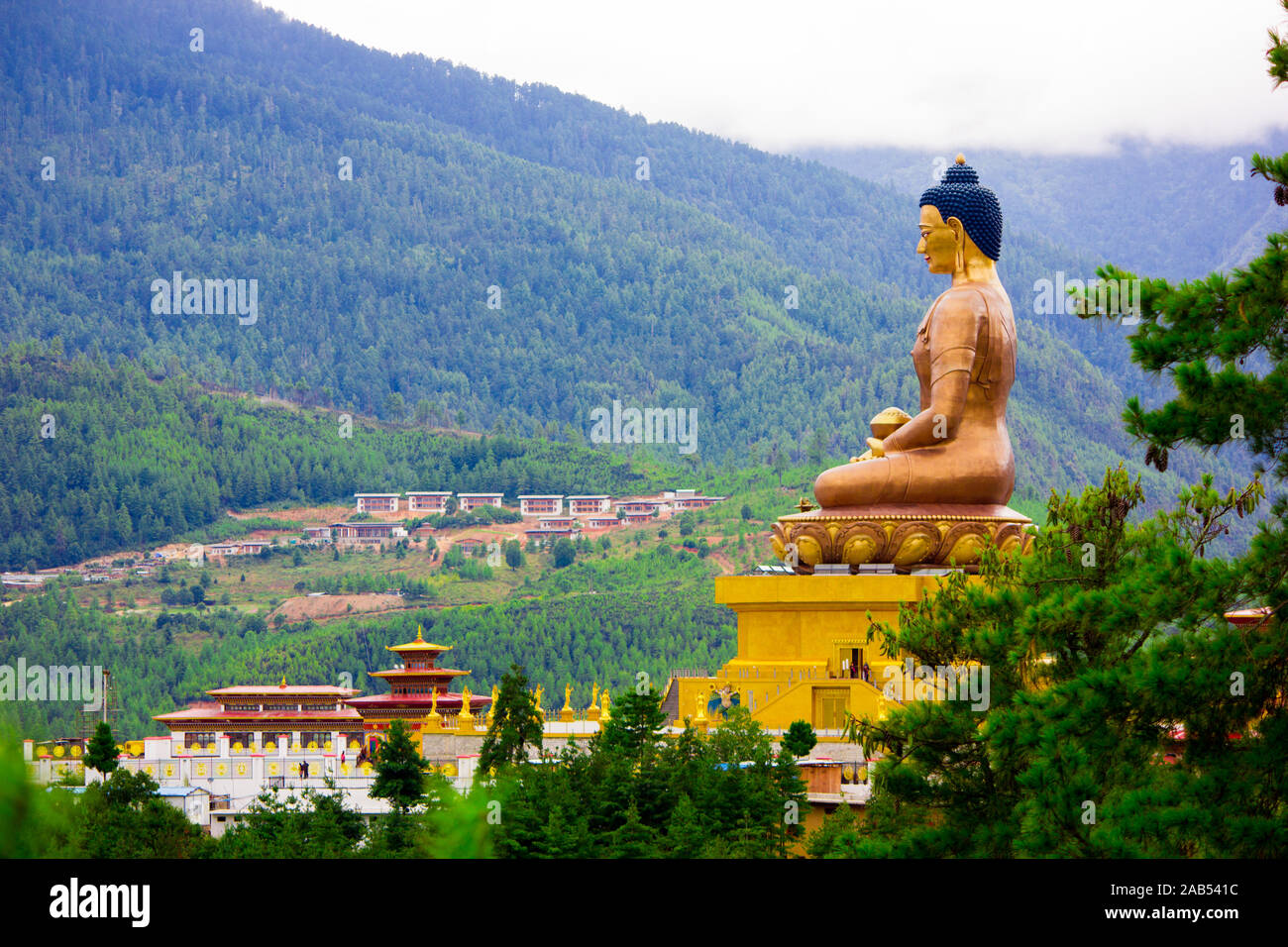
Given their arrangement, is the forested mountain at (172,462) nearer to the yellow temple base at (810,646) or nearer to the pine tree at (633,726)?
the yellow temple base at (810,646)

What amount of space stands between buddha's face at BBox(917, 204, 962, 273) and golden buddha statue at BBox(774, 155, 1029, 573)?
0.02 m

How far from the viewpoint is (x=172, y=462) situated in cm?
11781

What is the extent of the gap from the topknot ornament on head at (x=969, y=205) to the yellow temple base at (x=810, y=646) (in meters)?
4.01

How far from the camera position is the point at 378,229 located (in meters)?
194

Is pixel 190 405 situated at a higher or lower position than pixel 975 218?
higher

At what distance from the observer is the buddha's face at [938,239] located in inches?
886

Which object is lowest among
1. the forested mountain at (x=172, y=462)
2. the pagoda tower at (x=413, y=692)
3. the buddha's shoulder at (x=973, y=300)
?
the pagoda tower at (x=413, y=692)

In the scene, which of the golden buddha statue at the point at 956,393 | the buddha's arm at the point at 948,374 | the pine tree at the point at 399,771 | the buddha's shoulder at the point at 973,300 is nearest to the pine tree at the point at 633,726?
the pine tree at the point at 399,771

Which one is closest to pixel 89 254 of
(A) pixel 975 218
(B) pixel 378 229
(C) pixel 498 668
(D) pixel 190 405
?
(B) pixel 378 229

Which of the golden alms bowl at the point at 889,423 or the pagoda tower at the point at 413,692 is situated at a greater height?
the golden alms bowl at the point at 889,423

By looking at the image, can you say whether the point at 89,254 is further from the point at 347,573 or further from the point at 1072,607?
the point at 1072,607

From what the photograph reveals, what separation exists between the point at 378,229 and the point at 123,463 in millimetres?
79564

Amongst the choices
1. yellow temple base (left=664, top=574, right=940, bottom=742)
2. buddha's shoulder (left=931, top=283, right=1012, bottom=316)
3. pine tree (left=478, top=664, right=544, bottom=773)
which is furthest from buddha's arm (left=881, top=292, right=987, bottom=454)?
pine tree (left=478, top=664, right=544, bottom=773)

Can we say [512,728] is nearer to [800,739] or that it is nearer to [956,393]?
[800,739]
